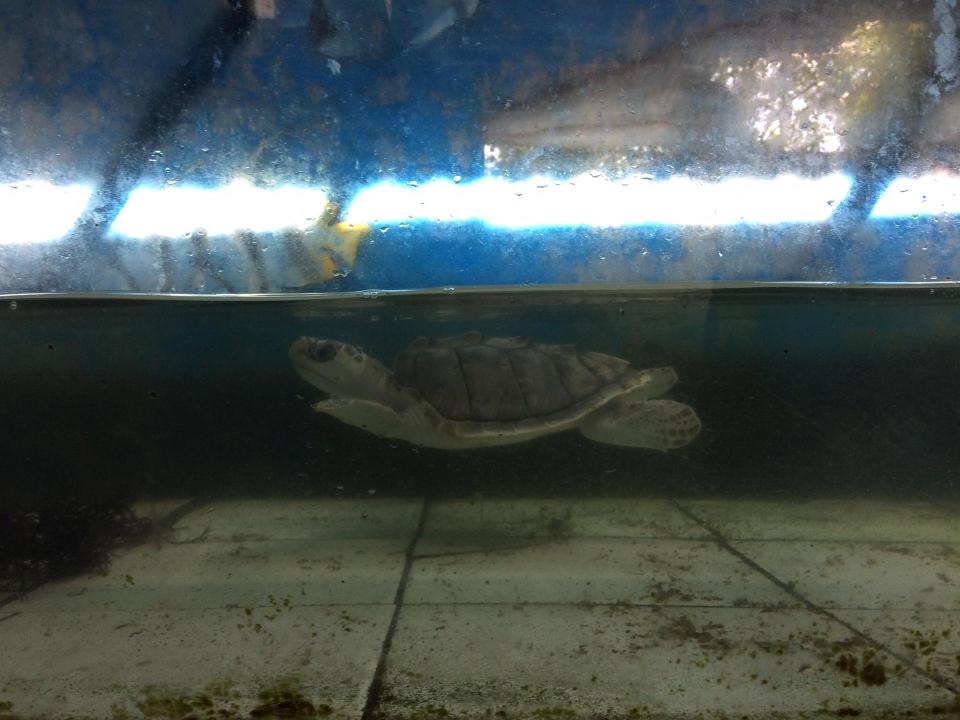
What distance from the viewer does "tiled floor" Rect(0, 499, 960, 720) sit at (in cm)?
157

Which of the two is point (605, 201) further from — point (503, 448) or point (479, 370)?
point (503, 448)

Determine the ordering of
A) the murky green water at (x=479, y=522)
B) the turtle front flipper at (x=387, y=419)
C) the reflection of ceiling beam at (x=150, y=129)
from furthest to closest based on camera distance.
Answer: the turtle front flipper at (x=387, y=419) < the reflection of ceiling beam at (x=150, y=129) < the murky green water at (x=479, y=522)

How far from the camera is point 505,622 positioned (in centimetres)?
202

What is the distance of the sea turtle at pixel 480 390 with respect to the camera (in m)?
3.64

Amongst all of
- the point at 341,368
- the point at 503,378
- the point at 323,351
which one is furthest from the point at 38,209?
the point at 503,378

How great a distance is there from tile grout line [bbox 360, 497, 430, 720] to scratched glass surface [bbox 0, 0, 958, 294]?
145 centimetres

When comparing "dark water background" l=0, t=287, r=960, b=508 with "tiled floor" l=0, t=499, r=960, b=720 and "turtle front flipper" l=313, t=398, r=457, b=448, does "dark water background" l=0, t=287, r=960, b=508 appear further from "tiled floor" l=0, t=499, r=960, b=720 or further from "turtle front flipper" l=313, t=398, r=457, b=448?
"tiled floor" l=0, t=499, r=960, b=720

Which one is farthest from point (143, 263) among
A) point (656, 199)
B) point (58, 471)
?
point (656, 199)

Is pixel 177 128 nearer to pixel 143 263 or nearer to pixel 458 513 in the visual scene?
pixel 143 263

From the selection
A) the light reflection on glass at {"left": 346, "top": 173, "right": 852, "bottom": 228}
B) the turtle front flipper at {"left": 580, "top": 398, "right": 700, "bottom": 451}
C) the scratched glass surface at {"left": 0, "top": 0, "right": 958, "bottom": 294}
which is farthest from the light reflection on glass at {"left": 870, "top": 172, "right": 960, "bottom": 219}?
the turtle front flipper at {"left": 580, "top": 398, "right": 700, "bottom": 451}

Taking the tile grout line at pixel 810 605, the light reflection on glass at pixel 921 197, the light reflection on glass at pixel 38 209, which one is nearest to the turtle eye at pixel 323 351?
the light reflection on glass at pixel 38 209

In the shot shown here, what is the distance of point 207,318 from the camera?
3.92 meters

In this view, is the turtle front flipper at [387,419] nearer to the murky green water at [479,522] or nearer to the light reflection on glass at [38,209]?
the murky green water at [479,522]

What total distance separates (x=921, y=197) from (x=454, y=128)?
2167mm
